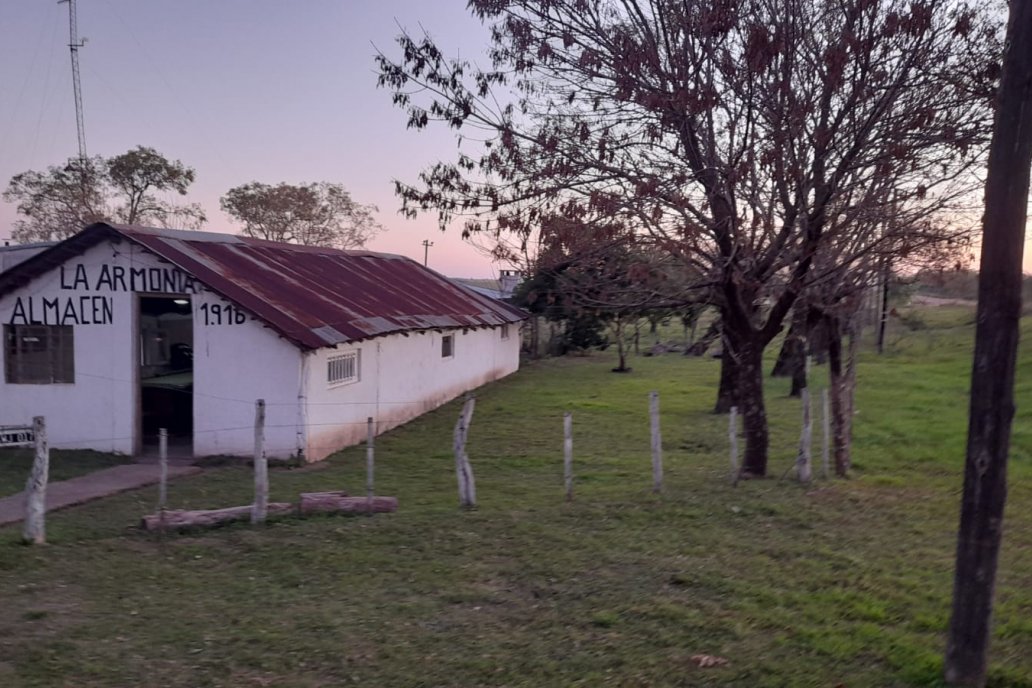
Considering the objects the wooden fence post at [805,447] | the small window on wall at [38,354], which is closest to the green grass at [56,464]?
the small window on wall at [38,354]

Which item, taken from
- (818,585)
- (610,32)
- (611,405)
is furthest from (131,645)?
(611,405)

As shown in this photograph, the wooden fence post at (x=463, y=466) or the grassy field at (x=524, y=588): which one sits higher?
the wooden fence post at (x=463, y=466)

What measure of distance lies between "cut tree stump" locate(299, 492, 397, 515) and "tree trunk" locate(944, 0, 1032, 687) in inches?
A: 226

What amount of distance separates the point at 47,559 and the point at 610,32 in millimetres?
7928

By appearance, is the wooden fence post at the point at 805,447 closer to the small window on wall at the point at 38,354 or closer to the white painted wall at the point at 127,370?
the white painted wall at the point at 127,370

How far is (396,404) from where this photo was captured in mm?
18781

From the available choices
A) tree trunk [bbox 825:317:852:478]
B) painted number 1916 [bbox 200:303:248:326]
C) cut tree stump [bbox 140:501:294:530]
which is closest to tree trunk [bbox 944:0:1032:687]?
cut tree stump [bbox 140:501:294:530]

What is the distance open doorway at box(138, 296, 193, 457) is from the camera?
1566 centimetres

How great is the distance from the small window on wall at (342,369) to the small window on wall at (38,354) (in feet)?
13.9

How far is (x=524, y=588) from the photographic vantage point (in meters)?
6.83

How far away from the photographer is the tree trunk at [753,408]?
11199mm

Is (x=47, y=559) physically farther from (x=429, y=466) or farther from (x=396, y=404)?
(x=396, y=404)

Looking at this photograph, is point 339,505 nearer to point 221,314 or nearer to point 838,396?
point 221,314

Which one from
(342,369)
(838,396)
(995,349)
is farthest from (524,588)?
(342,369)
